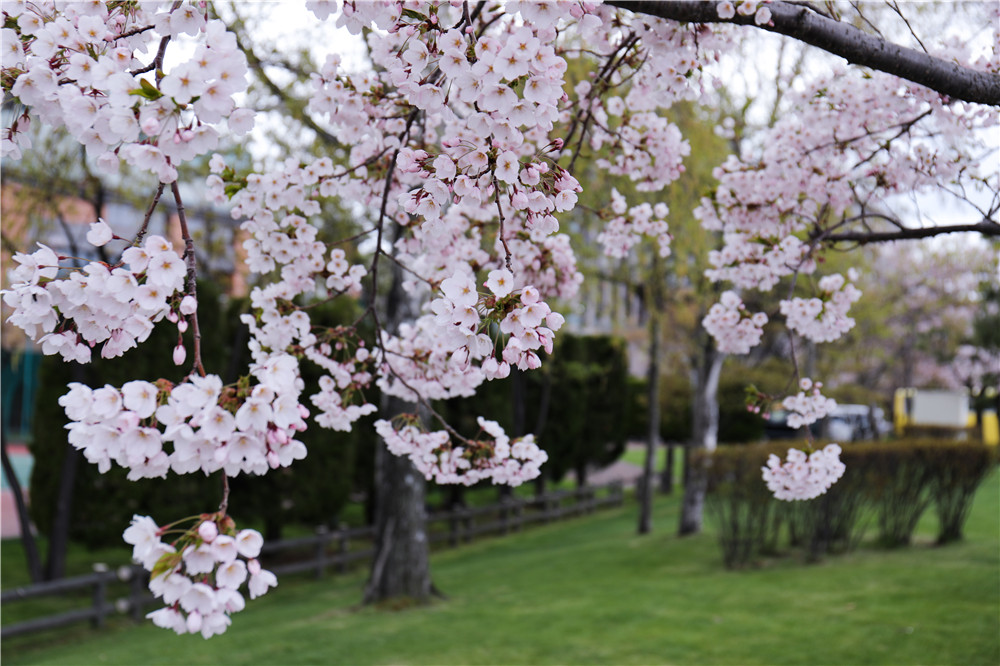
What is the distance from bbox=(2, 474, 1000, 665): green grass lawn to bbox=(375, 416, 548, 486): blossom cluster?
7.29 feet

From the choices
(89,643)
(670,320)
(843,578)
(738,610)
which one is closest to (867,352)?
(670,320)

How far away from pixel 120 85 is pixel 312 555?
8723 millimetres

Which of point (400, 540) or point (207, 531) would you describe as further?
point (400, 540)

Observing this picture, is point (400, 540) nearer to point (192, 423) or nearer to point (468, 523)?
point (468, 523)

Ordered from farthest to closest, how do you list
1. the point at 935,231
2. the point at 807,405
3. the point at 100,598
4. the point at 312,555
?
the point at 312,555, the point at 100,598, the point at 807,405, the point at 935,231

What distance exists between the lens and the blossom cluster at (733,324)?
12.0 feet

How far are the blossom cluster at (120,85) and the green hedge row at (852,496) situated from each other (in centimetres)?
597

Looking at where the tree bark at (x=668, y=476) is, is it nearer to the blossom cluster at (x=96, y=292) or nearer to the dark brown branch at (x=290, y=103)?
the dark brown branch at (x=290, y=103)

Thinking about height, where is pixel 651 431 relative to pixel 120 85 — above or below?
below

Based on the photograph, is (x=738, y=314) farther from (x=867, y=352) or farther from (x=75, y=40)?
(x=867, y=352)

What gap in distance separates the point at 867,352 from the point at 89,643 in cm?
1379

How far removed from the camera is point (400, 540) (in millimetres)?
6922

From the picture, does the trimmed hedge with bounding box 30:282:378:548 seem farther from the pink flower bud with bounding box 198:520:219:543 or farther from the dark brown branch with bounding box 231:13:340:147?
the pink flower bud with bounding box 198:520:219:543

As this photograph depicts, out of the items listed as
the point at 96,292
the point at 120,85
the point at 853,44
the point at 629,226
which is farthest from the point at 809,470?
the point at 120,85
